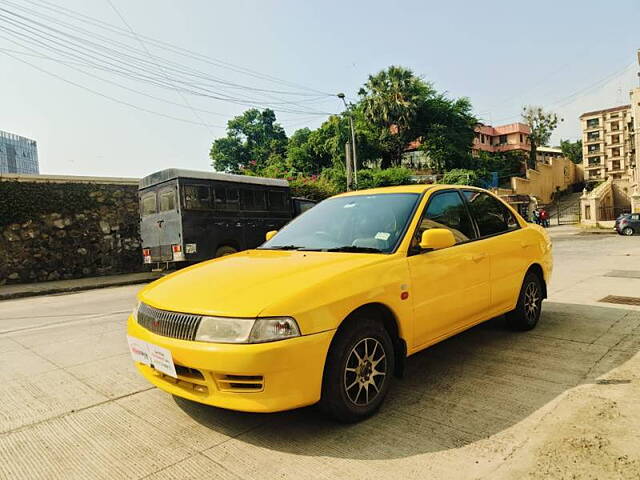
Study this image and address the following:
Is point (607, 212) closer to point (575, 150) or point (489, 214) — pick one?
point (489, 214)

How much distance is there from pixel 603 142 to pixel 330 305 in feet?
332

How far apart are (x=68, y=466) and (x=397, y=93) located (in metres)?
44.0

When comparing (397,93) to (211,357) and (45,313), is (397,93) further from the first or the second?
(211,357)

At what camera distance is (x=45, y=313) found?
25.3 ft

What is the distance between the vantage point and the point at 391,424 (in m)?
2.78

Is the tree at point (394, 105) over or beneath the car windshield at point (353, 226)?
over

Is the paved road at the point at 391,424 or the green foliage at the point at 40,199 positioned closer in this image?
the paved road at the point at 391,424

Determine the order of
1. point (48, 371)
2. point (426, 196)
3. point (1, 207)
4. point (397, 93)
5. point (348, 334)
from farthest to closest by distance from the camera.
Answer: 1. point (397, 93)
2. point (1, 207)
3. point (48, 371)
4. point (426, 196)
5. point (348, 334)

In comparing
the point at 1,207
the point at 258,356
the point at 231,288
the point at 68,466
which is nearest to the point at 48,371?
the point at 68,466

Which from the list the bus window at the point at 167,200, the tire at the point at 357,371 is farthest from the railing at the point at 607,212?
the tire at the point at 357,371

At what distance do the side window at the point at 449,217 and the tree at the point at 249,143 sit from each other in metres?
59.9

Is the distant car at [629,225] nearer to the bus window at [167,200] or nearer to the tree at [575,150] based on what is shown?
the bus window at [167,200]

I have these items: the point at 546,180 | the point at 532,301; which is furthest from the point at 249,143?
the point at 532,301

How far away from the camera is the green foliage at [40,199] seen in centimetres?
1363
